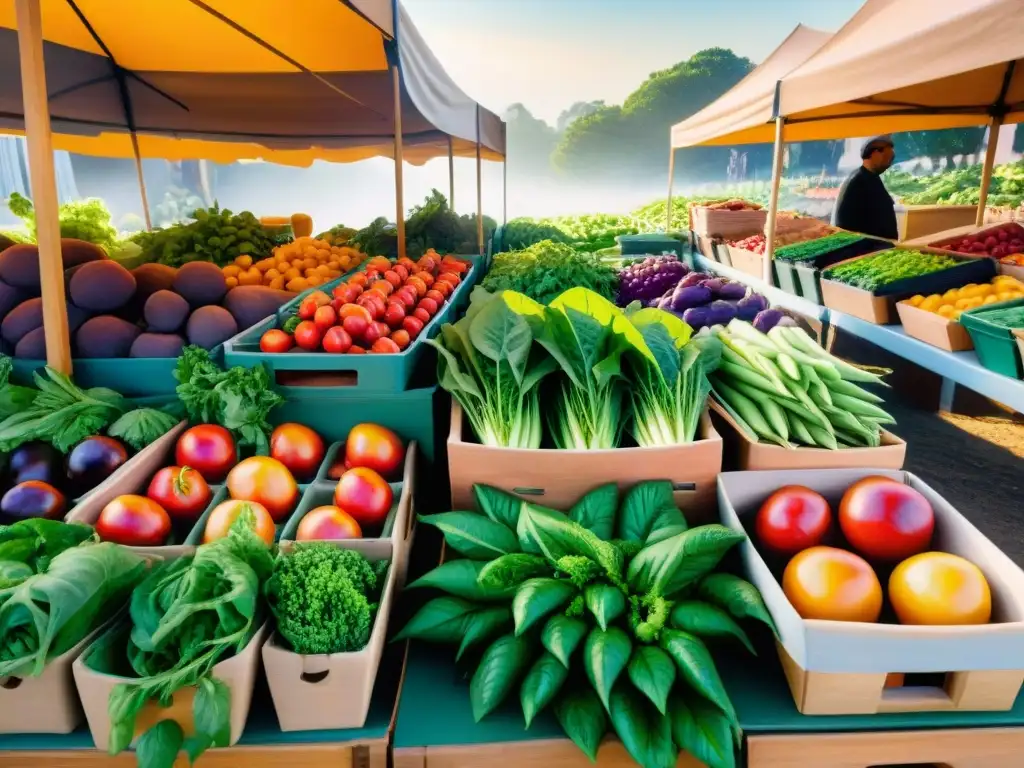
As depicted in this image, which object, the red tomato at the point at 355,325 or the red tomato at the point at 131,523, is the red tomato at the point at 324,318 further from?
the red tomato at the point at 131,523

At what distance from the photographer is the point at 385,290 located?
9.81 ft

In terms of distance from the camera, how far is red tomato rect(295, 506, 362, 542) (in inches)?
60.9

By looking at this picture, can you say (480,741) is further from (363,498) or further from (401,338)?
(401,338)

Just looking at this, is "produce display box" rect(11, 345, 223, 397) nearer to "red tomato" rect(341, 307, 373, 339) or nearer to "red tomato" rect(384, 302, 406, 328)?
"red tomato" rect(341, 307, 373, 339)

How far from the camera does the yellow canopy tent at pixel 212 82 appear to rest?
2146 millimetres

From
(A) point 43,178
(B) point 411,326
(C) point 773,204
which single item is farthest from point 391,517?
(C) point 773,204

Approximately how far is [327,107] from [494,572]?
6289 mm

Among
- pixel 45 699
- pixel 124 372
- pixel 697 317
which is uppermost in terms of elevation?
pixel 697 317

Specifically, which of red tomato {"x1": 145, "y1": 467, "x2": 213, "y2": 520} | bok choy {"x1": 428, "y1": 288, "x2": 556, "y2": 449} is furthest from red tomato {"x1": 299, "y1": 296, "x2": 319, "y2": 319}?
red tomato {"x1": 145, "y1": 467, "x2": 213, "y2": 520}

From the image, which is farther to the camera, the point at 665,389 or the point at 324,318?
the point at 324,318

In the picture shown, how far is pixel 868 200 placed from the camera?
6.09 metres

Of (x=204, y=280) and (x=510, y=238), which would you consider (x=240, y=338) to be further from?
(x=510, y=238)

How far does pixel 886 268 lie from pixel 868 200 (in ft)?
7.39

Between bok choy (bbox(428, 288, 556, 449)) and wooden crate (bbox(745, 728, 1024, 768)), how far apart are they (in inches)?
35.1
